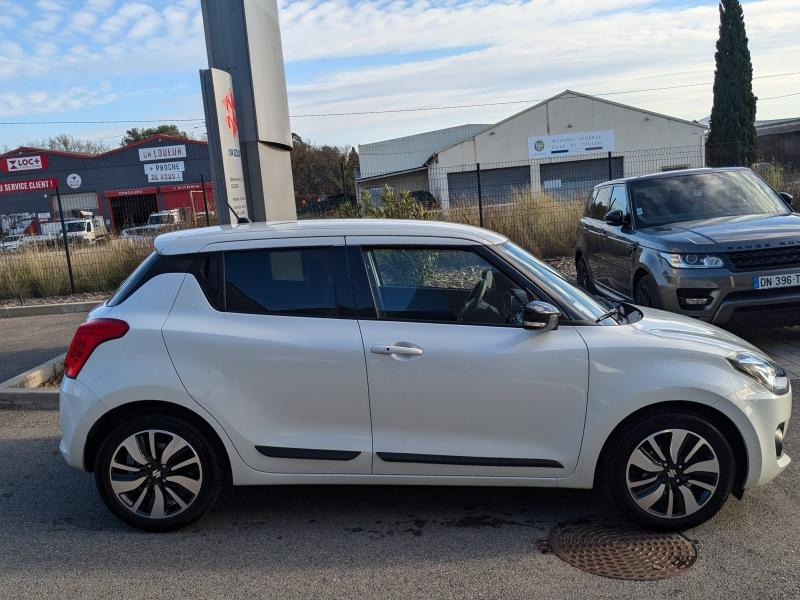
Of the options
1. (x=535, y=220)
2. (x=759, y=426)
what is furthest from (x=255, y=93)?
(x=535, y=220)

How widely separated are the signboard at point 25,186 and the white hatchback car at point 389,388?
181 ft

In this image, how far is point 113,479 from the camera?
12.6ft

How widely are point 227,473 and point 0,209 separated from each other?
183ft

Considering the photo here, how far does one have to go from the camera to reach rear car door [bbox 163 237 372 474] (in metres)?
3.73

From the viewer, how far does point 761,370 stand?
377cm

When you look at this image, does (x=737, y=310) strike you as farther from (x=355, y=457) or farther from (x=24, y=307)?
(x=24, y=307)

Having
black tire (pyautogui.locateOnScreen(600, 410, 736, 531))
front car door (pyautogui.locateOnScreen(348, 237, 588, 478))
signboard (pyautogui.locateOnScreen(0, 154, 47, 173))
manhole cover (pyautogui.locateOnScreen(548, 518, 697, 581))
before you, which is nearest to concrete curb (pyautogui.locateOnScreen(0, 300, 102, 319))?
front car door (pyautogui.locateOnScreen(348, 237, 588, 478))

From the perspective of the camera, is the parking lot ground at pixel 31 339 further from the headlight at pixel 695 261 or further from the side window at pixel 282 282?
the headlight at pixel 695 261

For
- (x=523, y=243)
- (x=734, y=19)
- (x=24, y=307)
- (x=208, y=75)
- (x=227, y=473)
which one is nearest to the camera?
(x=227, y=473)

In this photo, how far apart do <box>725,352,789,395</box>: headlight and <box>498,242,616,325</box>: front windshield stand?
0.66m

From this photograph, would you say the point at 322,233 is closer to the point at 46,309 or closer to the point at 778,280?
the point at 778,280

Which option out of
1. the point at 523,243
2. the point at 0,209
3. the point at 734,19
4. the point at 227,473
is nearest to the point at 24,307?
the point at 523,243

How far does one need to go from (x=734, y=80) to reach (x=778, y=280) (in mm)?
35067

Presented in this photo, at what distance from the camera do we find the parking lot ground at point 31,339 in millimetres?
8484
